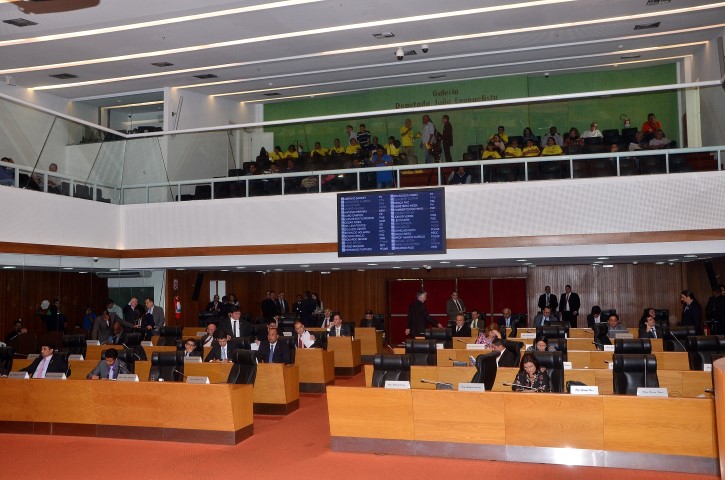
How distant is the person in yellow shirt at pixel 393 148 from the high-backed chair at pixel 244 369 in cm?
593

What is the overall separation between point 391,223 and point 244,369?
514 cm

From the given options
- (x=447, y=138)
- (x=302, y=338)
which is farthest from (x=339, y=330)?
(x=447, y=138)

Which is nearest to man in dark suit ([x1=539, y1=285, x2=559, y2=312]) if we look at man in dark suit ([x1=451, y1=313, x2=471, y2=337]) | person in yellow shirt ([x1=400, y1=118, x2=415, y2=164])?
man in dark suit ([x1=451, y1=313, x2=471, y2=337])

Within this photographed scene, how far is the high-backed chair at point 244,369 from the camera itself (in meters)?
10.1

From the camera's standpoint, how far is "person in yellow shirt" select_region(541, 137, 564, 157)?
13.5 meters

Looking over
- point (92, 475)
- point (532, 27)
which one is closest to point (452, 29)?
point (532, 27)

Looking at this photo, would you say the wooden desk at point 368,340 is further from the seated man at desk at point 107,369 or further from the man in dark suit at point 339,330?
the seated man at desk at point 107,369

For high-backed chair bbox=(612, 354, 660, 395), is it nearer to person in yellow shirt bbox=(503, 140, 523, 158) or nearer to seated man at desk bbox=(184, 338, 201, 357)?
person in yellow shirt bbox=(503, 140, 523, 158)

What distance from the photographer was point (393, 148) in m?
14.5

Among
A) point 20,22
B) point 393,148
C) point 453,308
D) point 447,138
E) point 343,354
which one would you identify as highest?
point 20,22

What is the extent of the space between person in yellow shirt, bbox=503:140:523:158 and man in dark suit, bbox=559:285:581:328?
18.9ft

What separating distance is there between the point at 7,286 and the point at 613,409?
11.4 metres

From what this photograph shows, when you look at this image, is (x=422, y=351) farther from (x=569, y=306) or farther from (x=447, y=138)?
(x=569, y=306)

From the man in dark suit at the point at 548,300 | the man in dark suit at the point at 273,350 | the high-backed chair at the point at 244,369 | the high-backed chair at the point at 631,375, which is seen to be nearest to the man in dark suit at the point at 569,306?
the man in dark suit at the point at 548,300
